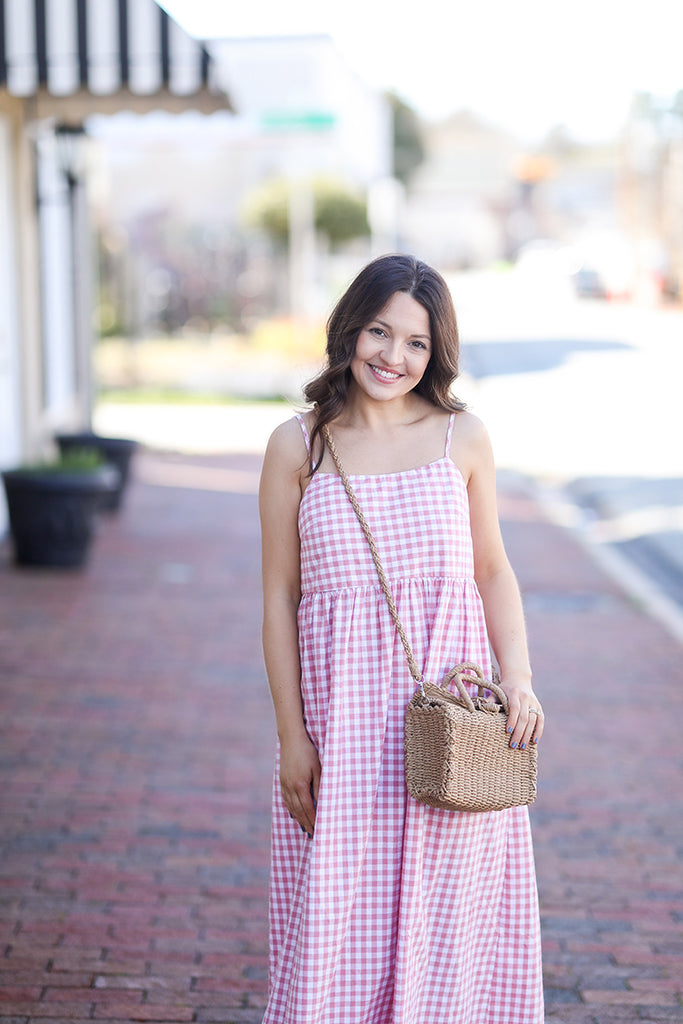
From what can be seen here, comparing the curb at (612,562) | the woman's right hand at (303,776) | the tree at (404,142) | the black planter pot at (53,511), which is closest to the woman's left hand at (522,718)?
the woman's right hand at (303,776)

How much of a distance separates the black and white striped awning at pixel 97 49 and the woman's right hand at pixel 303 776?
5.84 meters

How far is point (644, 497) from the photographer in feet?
39.5

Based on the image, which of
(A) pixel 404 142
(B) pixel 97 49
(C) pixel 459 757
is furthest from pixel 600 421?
(A) pixel 404 142

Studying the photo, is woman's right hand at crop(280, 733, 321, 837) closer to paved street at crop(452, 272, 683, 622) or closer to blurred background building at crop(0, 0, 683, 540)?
blurred background building at crop(0, 0, 683, 540)

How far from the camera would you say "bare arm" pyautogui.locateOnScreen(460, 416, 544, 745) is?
257 cm

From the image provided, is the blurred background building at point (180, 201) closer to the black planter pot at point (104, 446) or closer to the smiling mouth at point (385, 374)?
the black planter pot at point (104, 446)

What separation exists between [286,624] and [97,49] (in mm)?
5811

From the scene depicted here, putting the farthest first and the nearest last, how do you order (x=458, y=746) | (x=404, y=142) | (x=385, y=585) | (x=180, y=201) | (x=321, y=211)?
(x=404, y=142) < (x=180, y=201) < (x=321, y=211) < (x=385, y=585) < (x=458, y=746)

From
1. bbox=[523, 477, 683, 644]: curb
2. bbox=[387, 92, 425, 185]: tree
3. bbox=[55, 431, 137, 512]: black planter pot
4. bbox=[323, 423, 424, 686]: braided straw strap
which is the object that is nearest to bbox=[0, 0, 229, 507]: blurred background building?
bbox=[55, 431, 137, 512]: black planter pot

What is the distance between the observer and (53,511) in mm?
8156

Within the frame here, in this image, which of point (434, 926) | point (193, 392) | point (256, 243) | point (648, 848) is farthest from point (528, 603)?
point (256, 243)

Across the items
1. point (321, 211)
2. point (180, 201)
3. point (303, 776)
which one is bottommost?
point (303, 776)

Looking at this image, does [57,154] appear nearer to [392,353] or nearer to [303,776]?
[392,353]

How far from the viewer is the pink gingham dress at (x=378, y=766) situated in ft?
8.23
